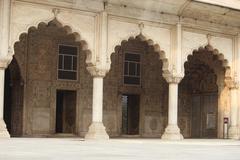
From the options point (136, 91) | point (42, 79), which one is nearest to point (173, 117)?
point (136, 91)

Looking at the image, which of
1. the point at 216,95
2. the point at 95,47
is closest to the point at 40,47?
the point at 95,47

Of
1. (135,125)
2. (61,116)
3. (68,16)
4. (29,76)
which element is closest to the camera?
(68,16)

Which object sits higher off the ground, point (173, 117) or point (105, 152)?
point (173, 117)

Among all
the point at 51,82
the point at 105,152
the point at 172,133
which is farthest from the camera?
the point at 51,82

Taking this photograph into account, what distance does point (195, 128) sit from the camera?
2381 cm

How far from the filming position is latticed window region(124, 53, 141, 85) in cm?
2202

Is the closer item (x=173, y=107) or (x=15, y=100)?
(x=173, y=107)

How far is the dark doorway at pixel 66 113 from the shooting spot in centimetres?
2070

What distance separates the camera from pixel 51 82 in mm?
20031

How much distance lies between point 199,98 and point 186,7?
658 centimetres

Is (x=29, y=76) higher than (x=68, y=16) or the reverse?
the reverse

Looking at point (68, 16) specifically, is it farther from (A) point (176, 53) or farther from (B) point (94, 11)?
(A) point (176, 53)

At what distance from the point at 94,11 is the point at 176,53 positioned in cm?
347

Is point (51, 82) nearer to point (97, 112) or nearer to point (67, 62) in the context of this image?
point (67, 62)
